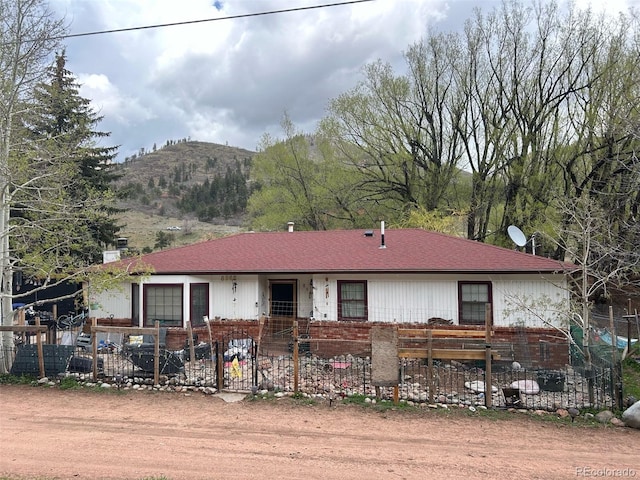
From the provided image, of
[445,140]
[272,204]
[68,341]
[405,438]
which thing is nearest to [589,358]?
[405,438]

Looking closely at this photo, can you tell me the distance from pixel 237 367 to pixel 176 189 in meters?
95.1

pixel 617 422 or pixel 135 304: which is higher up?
pixel 135 304

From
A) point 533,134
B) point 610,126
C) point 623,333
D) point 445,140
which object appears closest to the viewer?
point 623,333

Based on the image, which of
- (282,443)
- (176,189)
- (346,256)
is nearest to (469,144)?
(346,256)

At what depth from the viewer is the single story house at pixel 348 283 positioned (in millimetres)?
14344

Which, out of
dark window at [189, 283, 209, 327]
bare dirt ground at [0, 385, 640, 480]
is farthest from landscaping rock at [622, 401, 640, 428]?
dark window at [189, 283, 209, 327]

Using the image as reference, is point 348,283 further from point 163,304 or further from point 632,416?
point 632,416

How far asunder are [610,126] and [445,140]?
30.3 feet

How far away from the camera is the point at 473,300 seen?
14.7 metres

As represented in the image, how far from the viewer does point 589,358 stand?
10.5m

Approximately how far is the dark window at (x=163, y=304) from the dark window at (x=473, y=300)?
9550mm

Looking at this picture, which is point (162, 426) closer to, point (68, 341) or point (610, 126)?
point (68, 341)

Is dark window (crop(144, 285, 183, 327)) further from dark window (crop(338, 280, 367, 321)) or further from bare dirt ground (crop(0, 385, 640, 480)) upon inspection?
bare dirt ground (crop(0, 385, 640, 480))

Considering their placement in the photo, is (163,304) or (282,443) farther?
(163,304)
